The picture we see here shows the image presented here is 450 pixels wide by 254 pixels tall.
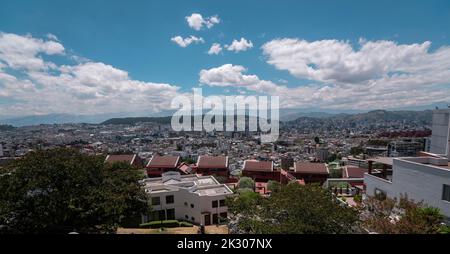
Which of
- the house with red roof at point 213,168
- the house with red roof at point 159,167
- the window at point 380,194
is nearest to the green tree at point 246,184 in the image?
the house with red roof at point 213,168

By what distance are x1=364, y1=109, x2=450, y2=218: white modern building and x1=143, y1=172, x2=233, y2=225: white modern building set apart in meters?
8.57

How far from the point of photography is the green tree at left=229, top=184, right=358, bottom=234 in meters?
7.35

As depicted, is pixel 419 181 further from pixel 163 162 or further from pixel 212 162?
pixel 163 162

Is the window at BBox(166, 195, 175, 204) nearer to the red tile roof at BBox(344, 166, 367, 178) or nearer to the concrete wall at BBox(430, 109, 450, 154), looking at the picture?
the red tile roof at BBox(344, 166, 367, 178)

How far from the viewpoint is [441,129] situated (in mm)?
23141

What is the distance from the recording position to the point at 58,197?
9023 millimetres

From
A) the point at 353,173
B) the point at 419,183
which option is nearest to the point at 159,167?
the point at 353,173

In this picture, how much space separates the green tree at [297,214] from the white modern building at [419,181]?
3.92 metres

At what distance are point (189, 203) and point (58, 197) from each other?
29.1 feet

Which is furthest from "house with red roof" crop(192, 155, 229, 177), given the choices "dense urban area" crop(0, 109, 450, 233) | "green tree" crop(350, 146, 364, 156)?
"green tree" crop(350, 146, 364, 156)

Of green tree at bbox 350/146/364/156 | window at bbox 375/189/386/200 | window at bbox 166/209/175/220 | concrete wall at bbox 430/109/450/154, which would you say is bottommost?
green tree at bbox 350/146/364/156
